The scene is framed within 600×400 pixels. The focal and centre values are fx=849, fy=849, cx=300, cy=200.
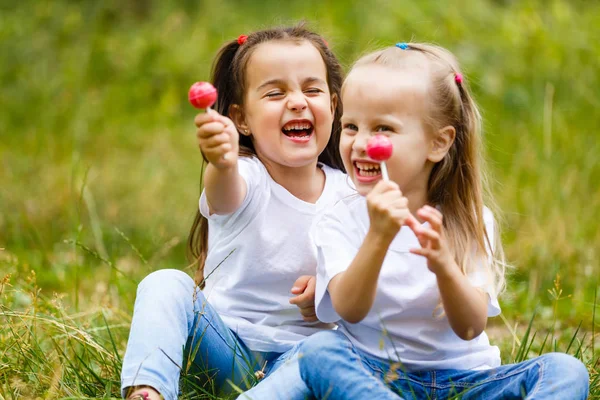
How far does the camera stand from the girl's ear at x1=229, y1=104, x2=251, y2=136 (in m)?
2.54

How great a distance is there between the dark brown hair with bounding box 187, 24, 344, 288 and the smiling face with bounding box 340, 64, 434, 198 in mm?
501

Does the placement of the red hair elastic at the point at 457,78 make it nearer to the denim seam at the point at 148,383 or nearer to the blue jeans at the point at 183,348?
the blue jeans at the point at 183,348

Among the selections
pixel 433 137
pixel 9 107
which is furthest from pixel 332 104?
pixel 9 107

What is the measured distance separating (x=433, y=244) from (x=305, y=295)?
49cm

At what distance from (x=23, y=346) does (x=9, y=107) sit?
3850 mm

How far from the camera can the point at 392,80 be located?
6.73 ft

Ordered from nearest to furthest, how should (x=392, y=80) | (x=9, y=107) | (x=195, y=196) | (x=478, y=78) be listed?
(x=392, y=80), (x=195, y=196), (x=478, y=78), (x=9, y=107)

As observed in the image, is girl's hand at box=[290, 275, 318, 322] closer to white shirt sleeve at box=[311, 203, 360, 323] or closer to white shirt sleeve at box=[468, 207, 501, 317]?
white shirt sleeve at box=[311, 203, 360, 323]

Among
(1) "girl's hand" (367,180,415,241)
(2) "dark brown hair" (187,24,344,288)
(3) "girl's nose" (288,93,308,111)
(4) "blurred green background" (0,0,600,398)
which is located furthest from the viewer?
(4) "blurred green background" (0,0,600,398)

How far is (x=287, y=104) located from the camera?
7.86 feet

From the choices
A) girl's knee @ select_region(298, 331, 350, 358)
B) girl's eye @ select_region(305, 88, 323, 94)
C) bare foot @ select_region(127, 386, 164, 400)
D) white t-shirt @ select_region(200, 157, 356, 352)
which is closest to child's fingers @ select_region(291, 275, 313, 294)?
white t-shirt @ select_region(200, 157, 356, 352)

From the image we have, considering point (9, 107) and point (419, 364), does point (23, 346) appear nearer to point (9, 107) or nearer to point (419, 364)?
point (419, 364)

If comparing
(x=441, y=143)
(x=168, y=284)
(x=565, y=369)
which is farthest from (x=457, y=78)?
(x=168, y=284)

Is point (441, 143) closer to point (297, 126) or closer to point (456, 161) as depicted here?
point (456, 161)
